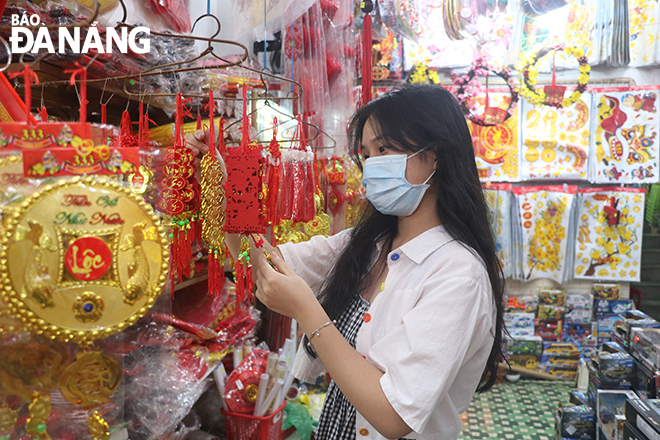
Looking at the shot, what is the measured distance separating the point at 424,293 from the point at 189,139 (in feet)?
2.17

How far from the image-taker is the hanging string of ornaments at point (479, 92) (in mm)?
3945

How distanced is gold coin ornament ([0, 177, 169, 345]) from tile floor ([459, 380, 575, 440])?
10.1 feet

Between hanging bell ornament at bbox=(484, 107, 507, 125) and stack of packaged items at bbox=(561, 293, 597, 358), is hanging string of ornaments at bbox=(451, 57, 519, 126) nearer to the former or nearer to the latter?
hanging bell ornament at bbox=(484, 107, 507, 125)

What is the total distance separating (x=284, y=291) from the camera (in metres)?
1.11

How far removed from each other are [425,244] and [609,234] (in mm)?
4040

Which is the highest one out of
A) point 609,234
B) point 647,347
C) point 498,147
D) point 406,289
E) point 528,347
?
point 498,147

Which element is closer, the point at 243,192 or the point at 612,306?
the point at 243,192

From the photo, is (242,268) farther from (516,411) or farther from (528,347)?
(528,347)

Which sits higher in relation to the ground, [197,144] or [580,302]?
[197,144]

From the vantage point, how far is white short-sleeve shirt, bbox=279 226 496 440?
98 centimetres

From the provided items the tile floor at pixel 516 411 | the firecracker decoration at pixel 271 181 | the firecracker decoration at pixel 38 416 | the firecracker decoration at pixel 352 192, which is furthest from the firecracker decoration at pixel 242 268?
the tile floor at pixel 516 411

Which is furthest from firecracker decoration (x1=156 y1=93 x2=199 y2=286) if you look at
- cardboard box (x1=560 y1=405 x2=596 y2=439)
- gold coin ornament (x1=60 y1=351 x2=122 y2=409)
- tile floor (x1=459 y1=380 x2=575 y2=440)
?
tile floor (x1=459 y1=380 x2=575 y2=440)

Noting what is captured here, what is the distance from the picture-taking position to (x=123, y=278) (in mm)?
736
